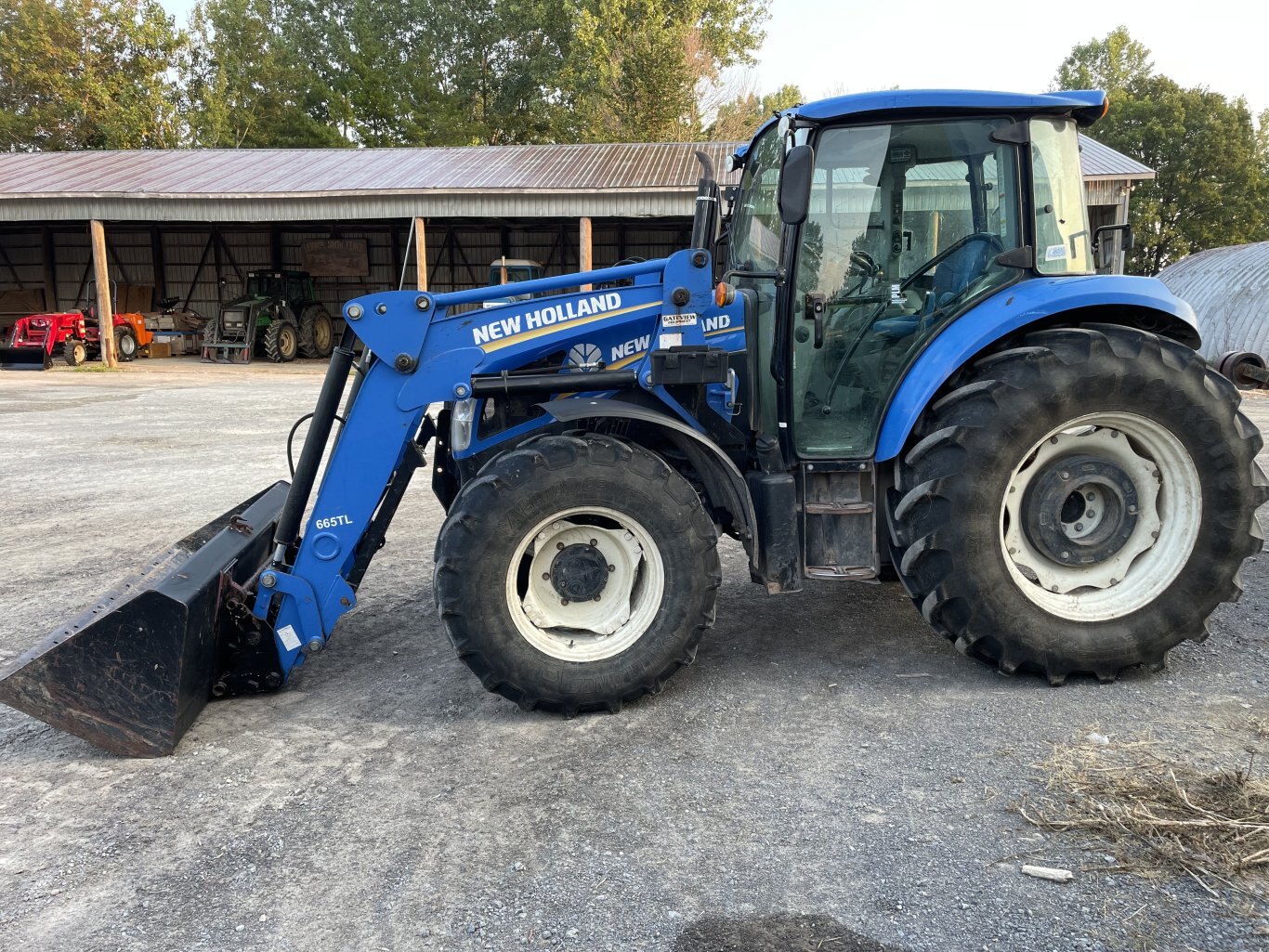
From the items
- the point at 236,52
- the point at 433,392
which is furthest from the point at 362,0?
the point at 433,392

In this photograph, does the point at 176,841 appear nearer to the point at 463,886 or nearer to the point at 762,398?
the point at 463,886

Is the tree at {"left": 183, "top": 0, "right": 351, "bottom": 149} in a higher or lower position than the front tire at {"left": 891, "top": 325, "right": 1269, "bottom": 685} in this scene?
higher

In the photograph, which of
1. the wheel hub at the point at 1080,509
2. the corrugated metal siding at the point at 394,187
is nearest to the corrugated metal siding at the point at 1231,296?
the corrugated metal siding at the point at 394,187

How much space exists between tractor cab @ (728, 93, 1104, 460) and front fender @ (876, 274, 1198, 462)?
74 mm

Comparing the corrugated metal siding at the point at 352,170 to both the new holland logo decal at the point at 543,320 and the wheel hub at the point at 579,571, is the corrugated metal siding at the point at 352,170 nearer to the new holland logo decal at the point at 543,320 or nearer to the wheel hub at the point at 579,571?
the new holland logo decal at the point at 543,320

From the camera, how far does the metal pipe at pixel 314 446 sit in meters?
3.84

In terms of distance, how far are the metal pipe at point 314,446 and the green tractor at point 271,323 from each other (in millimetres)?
20084

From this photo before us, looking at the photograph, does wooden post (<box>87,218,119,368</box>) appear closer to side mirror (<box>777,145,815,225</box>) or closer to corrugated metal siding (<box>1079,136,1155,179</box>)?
corrugated metal siding (<box>1079,136,1155,179</box>)

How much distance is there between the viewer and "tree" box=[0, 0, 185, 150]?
32.7 metres

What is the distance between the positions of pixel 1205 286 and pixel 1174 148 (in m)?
20.1

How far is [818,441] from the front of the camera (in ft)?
13.3

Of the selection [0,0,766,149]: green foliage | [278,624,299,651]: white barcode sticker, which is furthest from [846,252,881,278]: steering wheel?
[0,0,766,149]: green foliage

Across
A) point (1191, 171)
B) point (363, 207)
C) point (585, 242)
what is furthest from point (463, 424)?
point (1191, 171)

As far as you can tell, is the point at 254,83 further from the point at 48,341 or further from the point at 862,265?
the point at 862,265
